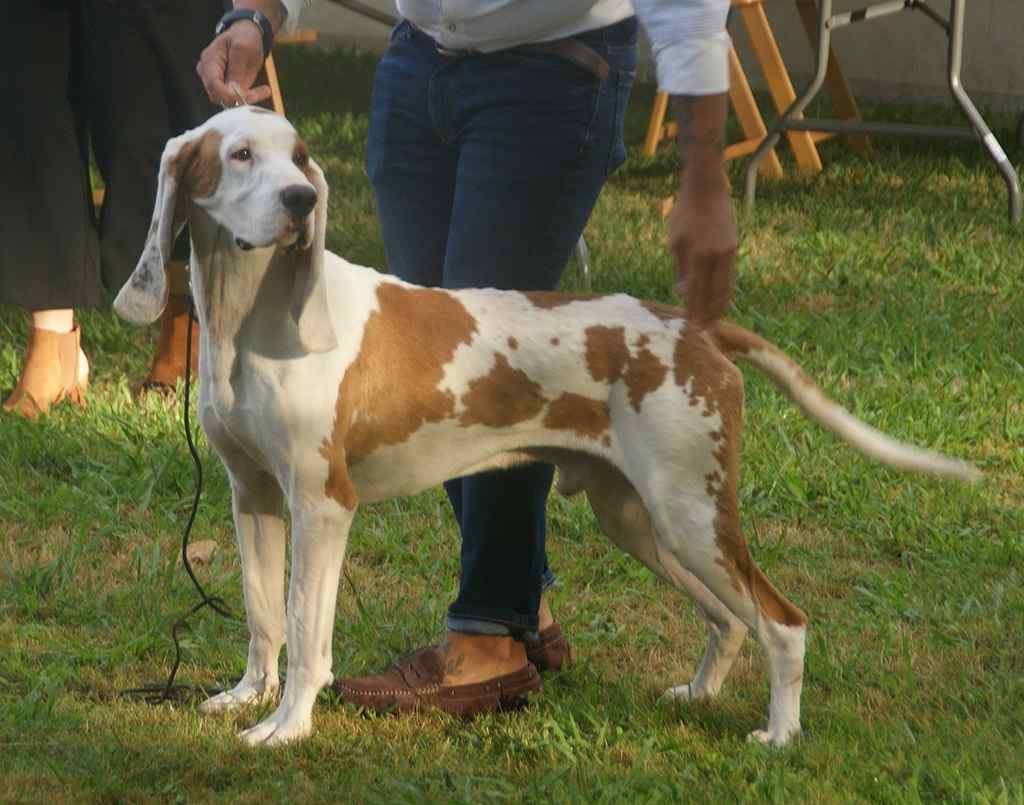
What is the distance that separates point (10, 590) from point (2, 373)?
6.00ft

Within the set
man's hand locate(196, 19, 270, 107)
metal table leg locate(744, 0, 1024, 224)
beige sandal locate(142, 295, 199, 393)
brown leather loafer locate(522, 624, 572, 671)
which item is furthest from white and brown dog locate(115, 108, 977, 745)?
metal table leg locate(744, 0, 1024, 224)

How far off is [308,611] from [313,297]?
0.63 metres

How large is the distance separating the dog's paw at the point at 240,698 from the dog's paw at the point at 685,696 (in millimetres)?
830

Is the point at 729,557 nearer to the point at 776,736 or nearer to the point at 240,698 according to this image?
the point at 776,736

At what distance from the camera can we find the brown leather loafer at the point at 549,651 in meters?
4.00

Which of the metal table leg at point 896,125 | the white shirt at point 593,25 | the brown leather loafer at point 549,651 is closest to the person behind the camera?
the white shirt at point 593,25

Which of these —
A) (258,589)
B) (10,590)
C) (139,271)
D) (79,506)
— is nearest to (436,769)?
(258,589)

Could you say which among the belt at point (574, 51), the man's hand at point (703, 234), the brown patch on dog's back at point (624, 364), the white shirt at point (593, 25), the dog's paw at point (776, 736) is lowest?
the dog's paw at point (776, 736)

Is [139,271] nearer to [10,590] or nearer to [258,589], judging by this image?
[258,589]

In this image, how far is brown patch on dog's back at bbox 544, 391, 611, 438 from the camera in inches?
138

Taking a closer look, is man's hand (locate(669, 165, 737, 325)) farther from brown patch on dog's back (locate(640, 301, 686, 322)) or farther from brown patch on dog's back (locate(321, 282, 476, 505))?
brown patch on dog's back (locate(321, 282, 476, 505))

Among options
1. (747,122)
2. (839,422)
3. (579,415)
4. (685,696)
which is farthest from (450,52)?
(747,122)

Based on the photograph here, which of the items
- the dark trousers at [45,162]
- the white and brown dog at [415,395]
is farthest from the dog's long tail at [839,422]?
the dark trousers at [45,162]

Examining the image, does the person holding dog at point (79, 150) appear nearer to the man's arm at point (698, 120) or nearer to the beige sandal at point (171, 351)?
the beige sandal at point (171, 351)
